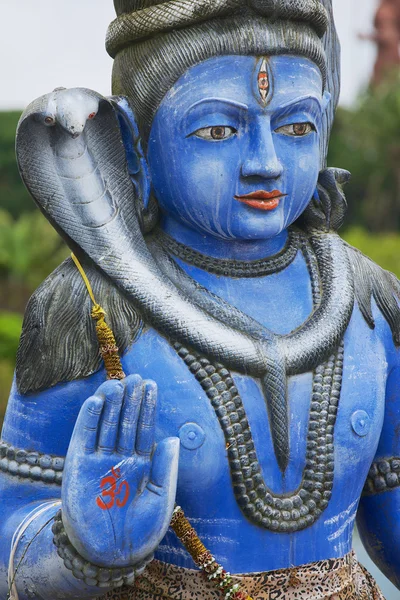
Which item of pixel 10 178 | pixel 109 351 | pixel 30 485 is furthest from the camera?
pixel 10 178

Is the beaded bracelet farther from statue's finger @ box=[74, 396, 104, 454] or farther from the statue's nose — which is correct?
the statue's nose

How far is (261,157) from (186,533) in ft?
2.98

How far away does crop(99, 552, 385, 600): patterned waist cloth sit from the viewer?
8.38 feet

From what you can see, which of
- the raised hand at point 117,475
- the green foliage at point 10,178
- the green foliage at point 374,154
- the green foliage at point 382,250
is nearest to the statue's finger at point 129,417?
the raised hand at point 117,475

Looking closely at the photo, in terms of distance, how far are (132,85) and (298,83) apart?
0.42 m

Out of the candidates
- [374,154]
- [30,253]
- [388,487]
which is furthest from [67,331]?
[374,154]

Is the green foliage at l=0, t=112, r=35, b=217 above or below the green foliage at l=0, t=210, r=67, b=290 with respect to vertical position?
below

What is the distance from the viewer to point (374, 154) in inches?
832

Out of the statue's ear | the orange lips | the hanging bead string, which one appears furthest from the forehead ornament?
the hanging bead string

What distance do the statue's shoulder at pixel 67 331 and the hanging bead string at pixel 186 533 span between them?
0.17 feet

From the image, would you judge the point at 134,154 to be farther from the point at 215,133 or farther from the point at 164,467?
the point at 164,467

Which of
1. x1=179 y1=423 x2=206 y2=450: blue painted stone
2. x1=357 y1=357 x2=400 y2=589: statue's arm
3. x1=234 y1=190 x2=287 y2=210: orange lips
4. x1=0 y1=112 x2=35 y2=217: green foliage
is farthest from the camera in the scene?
x1=0 y1=112 x2=35 y2=217: green foliage

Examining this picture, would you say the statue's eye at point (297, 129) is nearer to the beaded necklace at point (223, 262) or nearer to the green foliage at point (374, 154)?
the beaded necklace at point (223, 262)

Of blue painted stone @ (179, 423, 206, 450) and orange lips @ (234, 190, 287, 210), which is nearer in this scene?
blue painted stone @ (179, 423, 206, 450)
